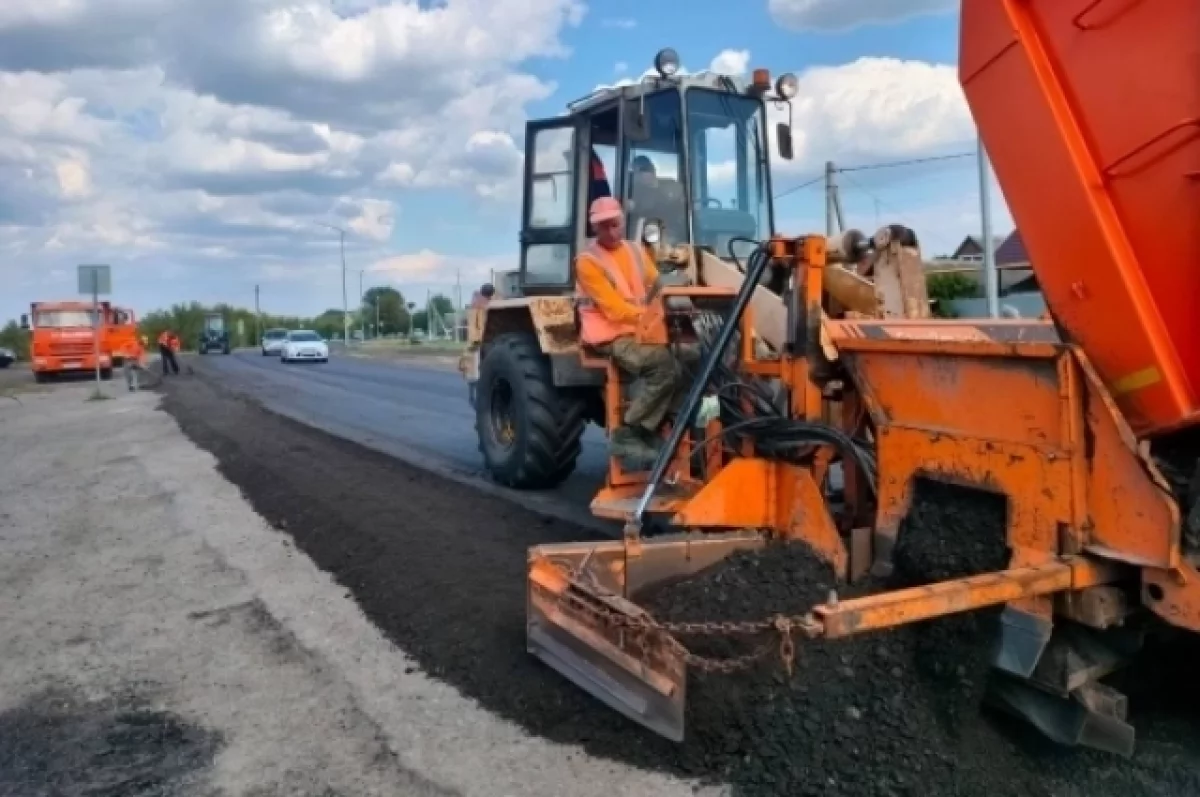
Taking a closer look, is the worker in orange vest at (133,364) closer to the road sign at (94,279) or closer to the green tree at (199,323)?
the road sign at (94,279)

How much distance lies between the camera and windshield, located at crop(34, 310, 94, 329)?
32.8 meters

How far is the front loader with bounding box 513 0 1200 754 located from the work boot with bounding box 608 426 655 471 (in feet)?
5.13

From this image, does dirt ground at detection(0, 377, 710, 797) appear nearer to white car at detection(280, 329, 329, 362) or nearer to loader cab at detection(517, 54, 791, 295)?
loader cab at detection(517, 54, 791, 295)

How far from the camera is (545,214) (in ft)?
30.0

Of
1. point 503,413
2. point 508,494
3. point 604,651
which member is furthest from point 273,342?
point 604,651

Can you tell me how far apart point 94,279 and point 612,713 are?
66.4 feet

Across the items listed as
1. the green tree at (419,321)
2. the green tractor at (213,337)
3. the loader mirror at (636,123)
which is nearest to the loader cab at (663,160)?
the loader mirror at (636,123)

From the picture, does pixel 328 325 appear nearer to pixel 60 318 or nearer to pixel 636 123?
pixel 60 318

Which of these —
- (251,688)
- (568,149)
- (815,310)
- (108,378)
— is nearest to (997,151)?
(815,310)

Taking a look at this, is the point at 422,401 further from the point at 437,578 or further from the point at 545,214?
the point at 437,578

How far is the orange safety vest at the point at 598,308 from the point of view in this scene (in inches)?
249

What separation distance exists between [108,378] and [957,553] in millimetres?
33418

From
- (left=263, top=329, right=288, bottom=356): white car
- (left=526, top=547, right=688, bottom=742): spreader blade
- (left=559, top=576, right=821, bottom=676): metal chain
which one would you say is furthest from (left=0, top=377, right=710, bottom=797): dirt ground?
(left=263, top=329, right=288, bottom=356): white car

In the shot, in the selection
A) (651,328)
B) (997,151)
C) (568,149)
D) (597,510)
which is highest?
(568,149)
